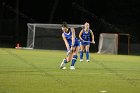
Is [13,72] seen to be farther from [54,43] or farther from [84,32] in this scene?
[54,43]

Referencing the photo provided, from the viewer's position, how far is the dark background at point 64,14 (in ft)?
153

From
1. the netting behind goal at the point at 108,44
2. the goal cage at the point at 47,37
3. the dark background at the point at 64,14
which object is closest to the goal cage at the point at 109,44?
the netting behind goal at the point at 108,44

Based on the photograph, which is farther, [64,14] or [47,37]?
[64,14]

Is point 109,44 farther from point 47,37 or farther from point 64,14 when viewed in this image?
point 64,14

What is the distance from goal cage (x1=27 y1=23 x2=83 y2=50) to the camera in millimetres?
39281

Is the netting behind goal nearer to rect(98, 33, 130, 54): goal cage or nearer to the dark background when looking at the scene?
rect(98, 33, 130, 54): goal cage

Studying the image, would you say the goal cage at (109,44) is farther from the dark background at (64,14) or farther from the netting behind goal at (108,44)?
the dark background at (64,14)

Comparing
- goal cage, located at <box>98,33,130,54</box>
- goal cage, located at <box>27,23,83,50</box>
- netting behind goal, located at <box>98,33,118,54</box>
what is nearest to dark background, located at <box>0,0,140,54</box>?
goal cage, located at <box>27,23,83,50</box>

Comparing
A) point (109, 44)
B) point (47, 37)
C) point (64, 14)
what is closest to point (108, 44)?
point (109, 44)

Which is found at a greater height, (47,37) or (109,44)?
(47,37)

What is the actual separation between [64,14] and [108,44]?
15.2 m

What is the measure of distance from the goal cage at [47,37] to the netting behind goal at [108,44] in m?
2.74

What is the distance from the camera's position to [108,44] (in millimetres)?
37125

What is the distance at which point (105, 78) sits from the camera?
16891 mm
